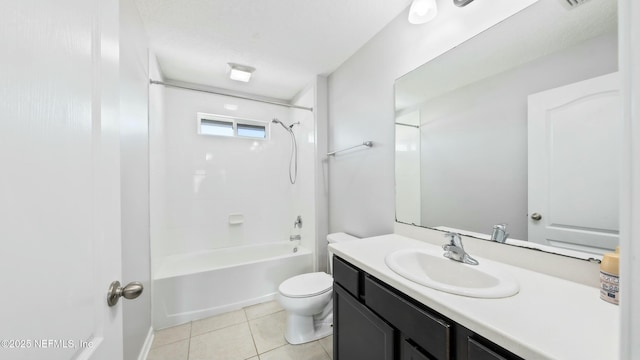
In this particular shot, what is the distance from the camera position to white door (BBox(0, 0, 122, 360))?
37cm

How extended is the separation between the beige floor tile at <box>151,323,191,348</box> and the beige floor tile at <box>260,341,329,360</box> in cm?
74

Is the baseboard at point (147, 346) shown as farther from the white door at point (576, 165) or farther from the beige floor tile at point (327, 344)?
the white door at point (576, 165)

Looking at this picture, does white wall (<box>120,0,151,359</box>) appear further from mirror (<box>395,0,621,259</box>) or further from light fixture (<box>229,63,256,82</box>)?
mirror (<box>395,0,621,259</box>)

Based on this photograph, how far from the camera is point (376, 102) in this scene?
181cm

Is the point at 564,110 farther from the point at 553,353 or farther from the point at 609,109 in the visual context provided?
the point at 553,353

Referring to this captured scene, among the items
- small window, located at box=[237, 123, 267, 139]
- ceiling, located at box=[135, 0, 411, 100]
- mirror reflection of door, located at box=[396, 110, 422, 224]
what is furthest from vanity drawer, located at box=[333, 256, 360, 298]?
small window, located at box=[237, 123, 267, 139]

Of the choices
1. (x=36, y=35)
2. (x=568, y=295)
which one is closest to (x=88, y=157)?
(x=36, y=35)

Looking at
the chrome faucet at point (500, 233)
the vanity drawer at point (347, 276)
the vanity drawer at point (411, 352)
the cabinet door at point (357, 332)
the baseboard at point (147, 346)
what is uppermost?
the chrome faucet at point (500, 233)

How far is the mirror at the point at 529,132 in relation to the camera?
2.67 feet

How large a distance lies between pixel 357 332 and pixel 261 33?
2.11 m

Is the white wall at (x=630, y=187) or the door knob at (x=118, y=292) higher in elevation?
the white wall at (x=630, y=187)

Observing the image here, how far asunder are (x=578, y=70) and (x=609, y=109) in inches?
7.5

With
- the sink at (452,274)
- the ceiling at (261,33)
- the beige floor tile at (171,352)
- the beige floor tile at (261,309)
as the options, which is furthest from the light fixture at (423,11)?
the beige floor tile at (171,352)

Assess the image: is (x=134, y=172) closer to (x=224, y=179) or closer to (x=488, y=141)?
(x=224, y=179)
